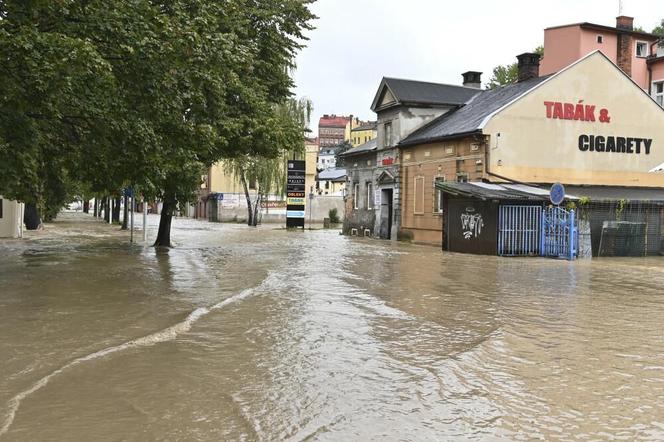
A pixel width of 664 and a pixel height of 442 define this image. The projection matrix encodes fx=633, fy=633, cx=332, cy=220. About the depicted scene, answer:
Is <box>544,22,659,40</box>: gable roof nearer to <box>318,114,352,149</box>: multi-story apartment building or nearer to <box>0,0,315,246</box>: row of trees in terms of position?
<box>0,0,315,246</box>: row of trees


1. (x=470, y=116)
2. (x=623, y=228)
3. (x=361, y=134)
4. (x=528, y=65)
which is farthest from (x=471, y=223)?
(x=361, y=134)

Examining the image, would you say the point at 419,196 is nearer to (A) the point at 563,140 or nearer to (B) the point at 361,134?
(A) the point at 563,140

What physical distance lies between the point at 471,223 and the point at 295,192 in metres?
21.8

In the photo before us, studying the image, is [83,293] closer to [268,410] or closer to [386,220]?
[268,410]

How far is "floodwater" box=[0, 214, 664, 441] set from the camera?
5047 millimetres

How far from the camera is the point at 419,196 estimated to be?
32188 mm

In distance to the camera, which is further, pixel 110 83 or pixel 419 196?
pixel 419 196

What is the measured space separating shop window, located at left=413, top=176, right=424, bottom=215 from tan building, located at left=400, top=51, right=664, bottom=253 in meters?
0.64

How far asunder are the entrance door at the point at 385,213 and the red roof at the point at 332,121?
148624 mm

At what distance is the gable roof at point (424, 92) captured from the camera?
112 ft

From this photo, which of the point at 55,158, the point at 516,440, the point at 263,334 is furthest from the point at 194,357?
the point at 55,158

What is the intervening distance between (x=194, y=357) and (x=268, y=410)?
203 cm

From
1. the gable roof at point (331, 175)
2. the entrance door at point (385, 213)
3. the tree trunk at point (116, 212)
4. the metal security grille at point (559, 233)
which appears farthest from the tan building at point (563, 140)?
the gable roof at point (331, 175)

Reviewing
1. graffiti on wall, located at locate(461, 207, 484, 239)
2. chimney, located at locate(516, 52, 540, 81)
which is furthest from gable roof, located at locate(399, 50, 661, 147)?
graffiti on wall, located at locate(461, 207, 484, 239)
